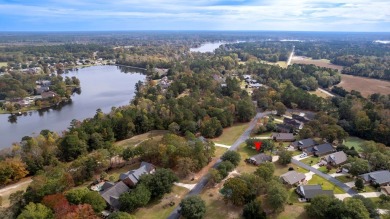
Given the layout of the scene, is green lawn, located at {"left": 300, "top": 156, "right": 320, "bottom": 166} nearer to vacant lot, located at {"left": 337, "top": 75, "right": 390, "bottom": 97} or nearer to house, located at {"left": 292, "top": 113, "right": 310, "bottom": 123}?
house, located at {"left": 292, "top": 113, "right": 310, "bottom": 123}

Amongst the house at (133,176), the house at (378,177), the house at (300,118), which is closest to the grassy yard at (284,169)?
the house at (378,177)

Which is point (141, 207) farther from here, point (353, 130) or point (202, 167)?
point (353, 130)

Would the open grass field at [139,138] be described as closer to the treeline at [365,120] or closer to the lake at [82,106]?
the lake at [82,106]

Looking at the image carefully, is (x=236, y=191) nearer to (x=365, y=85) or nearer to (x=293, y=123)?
(x=293, y=123)

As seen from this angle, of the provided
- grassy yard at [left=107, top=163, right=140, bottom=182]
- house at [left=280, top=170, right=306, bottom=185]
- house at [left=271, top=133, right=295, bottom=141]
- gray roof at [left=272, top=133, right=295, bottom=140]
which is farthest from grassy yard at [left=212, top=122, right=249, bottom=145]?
grassy yard at [left=107, top=163, right=140, bottom=182]

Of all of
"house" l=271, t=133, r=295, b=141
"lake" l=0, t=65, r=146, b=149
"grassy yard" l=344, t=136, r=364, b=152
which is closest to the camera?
"grassy yard" l=344, t=136, r=364, b=152

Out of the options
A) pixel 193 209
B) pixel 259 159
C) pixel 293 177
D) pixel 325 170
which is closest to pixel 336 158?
pixel 325 170
